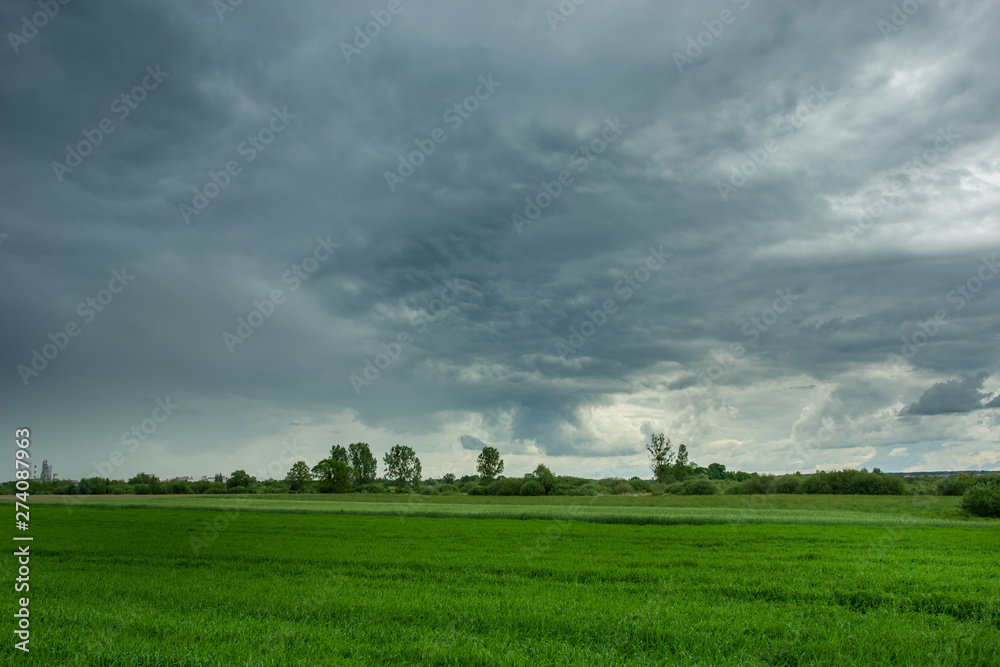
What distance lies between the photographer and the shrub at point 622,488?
10723cm

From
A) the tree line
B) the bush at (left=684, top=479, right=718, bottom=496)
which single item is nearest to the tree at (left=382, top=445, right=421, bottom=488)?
the tree line

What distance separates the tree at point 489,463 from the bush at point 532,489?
150ft

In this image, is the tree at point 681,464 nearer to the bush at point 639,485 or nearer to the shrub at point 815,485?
the bush at point 639,485

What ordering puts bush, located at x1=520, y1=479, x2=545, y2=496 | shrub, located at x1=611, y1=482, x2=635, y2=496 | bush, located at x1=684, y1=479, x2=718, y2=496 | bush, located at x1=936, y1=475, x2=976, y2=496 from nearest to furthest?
1. bush, located at x1=936, y1=475, x2=976, y2=496
2. bush, located at x1=684, y1=479, x2=718, y2=496
3. bush, located at x1=520, y1=479, x2=545, y2=496
4. shrub, located at x1=611, y1=482, x2=635, y2=496

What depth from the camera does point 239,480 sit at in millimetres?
130375

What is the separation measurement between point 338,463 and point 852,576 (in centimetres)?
12407

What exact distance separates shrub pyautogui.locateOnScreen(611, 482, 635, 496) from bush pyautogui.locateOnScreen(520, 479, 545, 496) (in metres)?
14.4

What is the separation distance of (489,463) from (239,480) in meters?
64.6

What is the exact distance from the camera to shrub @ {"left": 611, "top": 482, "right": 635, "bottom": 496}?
107231 millimetres

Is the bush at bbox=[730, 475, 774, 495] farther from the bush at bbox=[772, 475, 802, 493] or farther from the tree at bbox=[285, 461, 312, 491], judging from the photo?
the tree at bbox=[285, 461, 312, 491]

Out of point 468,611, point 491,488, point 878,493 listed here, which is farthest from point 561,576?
point 491,488

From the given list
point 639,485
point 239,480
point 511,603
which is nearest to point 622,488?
point 639,485

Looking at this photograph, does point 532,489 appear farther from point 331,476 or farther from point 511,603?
point 511,603

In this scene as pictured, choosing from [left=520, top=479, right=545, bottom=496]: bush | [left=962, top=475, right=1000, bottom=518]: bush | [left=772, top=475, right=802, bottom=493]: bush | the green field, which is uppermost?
the green field
